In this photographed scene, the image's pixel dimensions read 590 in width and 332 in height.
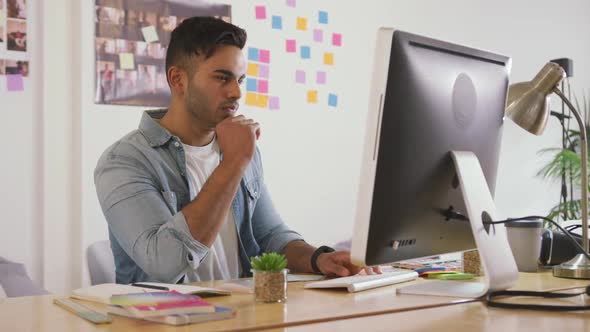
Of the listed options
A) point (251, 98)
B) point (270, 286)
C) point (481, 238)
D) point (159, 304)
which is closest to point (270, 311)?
point (270, 286)

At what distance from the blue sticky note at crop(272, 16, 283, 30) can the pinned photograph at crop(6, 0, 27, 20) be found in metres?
1.17

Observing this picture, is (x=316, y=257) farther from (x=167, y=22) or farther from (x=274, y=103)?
(x=274, y=103)

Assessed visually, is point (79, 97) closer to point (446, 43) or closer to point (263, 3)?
point (263, 3)

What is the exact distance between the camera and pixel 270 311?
124 cm

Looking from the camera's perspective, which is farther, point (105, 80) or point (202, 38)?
point (105, 80)

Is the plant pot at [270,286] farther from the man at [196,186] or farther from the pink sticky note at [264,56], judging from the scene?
the pink sticky note at [264,56]

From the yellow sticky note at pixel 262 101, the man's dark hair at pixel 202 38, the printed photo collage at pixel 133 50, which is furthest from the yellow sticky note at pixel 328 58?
the man's dark hair at pixel 202 38

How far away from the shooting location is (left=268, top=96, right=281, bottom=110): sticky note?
11.8 ft

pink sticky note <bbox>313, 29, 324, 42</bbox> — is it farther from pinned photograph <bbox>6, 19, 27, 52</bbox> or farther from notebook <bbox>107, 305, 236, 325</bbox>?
notebook <bbox>107, 305, 236, 325</bbox>

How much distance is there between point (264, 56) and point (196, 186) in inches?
61.4

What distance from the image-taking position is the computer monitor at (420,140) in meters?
1.25

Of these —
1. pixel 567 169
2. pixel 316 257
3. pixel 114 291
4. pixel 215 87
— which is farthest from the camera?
pixel 567 169

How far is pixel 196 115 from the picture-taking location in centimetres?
215

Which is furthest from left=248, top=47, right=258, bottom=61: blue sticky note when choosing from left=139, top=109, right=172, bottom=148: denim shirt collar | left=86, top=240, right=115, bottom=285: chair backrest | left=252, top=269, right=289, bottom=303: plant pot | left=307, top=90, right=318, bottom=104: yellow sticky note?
left=252, top=269, right=289, bottom=303: plant pot
